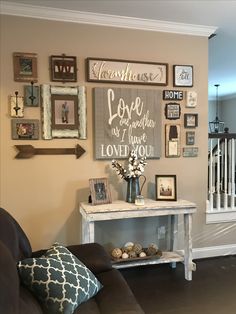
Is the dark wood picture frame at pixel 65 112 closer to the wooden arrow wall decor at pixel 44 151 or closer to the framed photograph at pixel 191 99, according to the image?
the wooden arrow wall decor at pixel 44 151

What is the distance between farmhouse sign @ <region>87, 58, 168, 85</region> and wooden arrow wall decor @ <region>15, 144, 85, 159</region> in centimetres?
73

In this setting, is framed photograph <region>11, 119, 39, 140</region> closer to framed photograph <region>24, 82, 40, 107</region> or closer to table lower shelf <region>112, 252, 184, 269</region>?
framed photograph <region>24, 82, 40, 107</region>

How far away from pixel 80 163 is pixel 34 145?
493 millimetres

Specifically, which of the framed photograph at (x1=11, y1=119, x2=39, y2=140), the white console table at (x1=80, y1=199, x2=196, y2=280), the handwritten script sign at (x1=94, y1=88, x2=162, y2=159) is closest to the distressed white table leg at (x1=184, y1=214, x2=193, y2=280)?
the white console table at (x1=80, y1=199, x2=196, y2=280)

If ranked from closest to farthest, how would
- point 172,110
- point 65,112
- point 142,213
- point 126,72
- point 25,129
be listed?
point 142,213 < point 25,129 < point 65,112 < point 126,72 < point 172,110

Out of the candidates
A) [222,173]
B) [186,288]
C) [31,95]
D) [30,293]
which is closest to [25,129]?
[31,95]

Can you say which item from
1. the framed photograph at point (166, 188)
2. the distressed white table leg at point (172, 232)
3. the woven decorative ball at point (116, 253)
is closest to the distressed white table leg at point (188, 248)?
the framed photograph at point (166, 188)

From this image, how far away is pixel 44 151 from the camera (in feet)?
10.0

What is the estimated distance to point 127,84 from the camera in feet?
10.7

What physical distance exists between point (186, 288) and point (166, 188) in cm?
96

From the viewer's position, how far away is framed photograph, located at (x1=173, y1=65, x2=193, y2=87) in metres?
3.41

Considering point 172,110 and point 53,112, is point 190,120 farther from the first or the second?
point 53,112

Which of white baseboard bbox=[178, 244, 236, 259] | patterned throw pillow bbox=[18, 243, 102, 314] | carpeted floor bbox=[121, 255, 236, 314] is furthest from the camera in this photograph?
white baseboard bbox=[178, 244, 236, 259]

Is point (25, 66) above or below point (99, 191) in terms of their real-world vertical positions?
above
